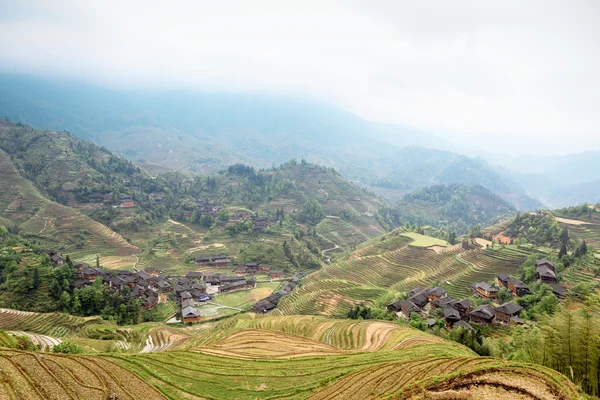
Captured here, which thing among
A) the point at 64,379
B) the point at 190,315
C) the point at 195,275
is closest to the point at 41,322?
the point at 190,315

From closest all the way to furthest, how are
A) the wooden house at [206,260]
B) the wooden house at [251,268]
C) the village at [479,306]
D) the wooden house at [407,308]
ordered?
the village at [479,306] → the wooden house at [407,308] → the wooden house at [251,268] → the wooden house at [206,260]

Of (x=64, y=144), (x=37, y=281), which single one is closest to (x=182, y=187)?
(x=64, y=144)

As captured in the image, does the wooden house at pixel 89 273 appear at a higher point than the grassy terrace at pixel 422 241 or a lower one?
lower

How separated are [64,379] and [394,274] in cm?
4533

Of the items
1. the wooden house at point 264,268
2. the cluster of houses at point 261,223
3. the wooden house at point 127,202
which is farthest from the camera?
the wooden house at point 127,202

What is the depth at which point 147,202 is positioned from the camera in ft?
289

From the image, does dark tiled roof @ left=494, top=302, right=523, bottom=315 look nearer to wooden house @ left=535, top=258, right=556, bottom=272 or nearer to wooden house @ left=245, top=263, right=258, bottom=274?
wooden house @ left=535, top=258, right=556, bottom=272

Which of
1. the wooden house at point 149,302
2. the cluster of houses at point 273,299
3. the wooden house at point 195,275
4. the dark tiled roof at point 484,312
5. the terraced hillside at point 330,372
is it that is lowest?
the cluster of houses at point 273,299

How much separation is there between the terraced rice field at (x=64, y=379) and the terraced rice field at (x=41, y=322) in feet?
60.7

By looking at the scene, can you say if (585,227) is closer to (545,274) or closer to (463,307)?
(545,274)

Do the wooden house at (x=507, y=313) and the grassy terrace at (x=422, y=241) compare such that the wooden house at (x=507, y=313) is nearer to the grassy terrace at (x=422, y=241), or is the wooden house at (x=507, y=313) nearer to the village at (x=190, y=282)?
the grassy terrace at (x=422, y=241)

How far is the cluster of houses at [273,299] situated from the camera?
47.5 metres

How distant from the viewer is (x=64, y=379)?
600 inches

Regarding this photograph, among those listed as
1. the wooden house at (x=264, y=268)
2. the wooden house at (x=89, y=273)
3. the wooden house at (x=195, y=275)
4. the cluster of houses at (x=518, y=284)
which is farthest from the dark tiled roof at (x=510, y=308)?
the wooden house at (x=89, y=273)
